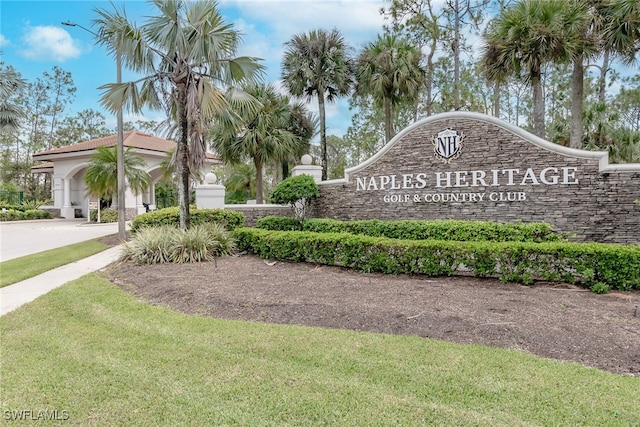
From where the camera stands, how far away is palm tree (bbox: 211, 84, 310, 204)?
18062 mm

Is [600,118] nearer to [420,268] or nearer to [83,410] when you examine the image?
[420,268]

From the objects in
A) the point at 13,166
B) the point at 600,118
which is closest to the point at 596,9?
the point at 600,118

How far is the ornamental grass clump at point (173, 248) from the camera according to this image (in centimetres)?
908

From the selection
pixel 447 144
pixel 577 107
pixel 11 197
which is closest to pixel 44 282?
pixel 447 144

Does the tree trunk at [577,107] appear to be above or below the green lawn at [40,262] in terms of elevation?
above

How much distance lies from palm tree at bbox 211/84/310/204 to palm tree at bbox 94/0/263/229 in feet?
24.1

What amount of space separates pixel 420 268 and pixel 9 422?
239 inches

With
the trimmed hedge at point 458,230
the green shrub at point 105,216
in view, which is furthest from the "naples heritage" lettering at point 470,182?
the green shrub at point 105,216

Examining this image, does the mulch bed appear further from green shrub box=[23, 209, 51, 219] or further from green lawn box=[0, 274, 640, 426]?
green shrub box=[23, 209, 51, 219]

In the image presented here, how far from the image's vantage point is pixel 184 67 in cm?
987

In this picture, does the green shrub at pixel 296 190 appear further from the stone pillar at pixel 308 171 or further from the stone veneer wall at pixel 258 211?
the stone veneer wall at pixel 258 211

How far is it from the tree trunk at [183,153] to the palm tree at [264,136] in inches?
298

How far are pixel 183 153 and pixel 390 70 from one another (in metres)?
11.0

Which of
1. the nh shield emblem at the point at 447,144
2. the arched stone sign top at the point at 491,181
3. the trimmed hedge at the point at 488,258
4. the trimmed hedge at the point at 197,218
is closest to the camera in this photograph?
the trimmed hedge at the point at 488,258
